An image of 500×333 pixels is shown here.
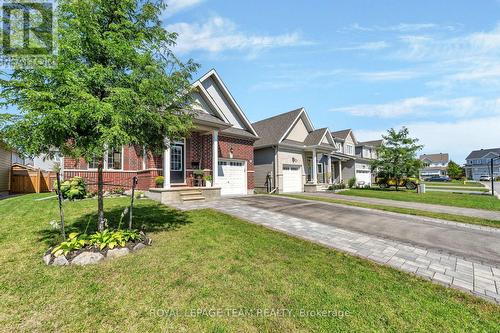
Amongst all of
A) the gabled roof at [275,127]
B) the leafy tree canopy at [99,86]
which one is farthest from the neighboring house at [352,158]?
the leafy tree canopy at [99,86]

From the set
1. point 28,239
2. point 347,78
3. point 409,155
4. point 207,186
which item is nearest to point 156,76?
point 28,239

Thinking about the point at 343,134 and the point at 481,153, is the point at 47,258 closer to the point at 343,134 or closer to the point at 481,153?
the point at 343,134

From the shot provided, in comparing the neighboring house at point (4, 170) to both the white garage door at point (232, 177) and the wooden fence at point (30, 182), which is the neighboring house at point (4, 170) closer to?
the wooden fence at point (30, 182)

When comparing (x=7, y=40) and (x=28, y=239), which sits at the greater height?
(x=7, y=40)

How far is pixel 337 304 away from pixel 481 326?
1.71 metres

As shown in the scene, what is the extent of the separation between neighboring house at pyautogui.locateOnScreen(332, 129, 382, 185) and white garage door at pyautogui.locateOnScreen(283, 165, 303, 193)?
29.4 feet

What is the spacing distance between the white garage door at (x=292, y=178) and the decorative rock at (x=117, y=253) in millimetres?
15687

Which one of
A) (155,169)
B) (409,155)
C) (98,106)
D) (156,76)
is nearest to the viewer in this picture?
(98,106)

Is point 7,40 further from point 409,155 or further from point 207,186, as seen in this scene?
point 409,155

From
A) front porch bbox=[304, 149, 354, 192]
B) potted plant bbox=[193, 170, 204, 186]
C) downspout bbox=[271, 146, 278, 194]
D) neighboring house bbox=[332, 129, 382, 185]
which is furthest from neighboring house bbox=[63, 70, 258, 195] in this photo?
neighboring house bbox=[332, 129, 382, 185]

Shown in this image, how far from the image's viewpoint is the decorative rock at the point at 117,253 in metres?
4.53

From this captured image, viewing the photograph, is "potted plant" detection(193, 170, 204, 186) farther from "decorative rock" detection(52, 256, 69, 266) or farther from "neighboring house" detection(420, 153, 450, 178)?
"neighboring house" detection(420, 153, 450, 178)

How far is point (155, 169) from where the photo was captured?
11992 mm

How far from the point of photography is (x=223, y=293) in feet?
11.0
